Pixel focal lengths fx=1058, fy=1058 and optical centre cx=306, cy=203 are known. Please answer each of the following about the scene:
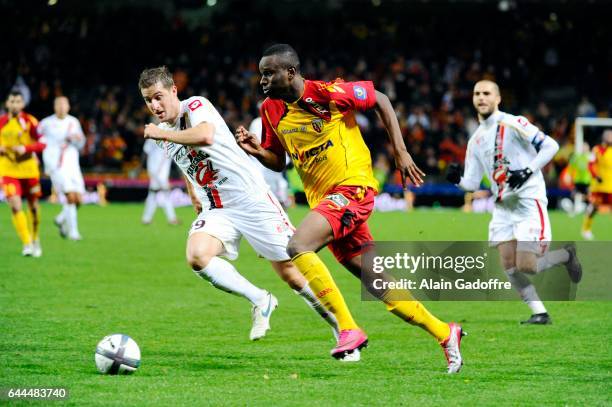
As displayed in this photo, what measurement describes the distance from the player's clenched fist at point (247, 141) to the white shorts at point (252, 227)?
0.82 meters

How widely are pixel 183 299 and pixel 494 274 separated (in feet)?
11.3

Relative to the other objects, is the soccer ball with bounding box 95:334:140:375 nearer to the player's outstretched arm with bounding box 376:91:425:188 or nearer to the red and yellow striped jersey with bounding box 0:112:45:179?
the player's outstretched arm with bounding box 376:91:425:188

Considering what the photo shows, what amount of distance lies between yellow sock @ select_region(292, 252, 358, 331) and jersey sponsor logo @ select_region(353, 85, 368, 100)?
1136mm

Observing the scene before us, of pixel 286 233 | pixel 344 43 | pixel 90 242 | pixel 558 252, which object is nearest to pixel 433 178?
pixel 344 43

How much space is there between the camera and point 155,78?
7887mm

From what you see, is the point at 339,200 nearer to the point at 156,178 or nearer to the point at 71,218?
the point at 71,218

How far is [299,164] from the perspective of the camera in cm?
754

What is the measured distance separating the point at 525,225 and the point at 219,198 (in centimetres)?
333

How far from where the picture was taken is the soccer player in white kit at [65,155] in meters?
18.1

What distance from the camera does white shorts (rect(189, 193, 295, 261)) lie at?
823 cm

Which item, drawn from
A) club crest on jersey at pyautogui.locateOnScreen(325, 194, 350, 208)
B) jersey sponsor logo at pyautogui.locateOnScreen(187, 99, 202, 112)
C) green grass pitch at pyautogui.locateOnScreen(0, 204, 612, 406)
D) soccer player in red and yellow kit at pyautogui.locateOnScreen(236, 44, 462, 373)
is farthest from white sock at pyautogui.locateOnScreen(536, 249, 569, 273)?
jersey sponsor logo at pyautogui.locateOnScreen(187, 99, 202, 112)

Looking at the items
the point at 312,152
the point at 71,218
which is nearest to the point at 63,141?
the point at 71,218

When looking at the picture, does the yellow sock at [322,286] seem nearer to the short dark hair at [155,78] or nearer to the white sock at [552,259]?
the short dark hair at [155,78]

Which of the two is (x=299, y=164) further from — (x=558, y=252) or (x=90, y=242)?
(x=90, y=242)
